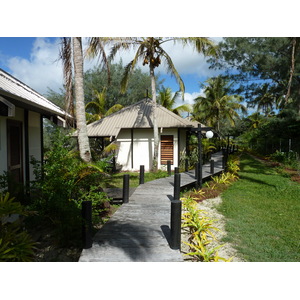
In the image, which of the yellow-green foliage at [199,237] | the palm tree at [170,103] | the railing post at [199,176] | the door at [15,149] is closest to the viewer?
the yellow-green foliage at [199,237]

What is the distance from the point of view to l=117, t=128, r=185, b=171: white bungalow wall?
15.4 m

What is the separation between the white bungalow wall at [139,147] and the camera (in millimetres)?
15438

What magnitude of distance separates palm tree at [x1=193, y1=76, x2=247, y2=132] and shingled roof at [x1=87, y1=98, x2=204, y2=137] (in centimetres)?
1374

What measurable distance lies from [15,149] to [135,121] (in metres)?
9.49

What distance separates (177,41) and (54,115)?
7.33 metres

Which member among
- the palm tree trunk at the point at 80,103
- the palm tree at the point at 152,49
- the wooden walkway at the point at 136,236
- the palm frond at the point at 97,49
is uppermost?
the palm tree at the point at 152,49

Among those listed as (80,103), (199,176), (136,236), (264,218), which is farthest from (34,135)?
(264,218)

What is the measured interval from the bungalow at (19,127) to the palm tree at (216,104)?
23.2m

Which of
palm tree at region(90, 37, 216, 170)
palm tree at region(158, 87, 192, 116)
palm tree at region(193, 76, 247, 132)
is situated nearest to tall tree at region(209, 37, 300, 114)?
palm tree at region(90, 37, 216, 170)

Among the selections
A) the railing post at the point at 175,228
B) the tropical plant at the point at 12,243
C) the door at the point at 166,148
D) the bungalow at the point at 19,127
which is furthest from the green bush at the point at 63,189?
the door at the point at 166,148

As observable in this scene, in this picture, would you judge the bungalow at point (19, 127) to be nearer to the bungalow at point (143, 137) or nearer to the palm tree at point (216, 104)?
the bungalow at point (143, 137)

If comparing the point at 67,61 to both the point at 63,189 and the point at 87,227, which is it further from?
the point at 87,227
